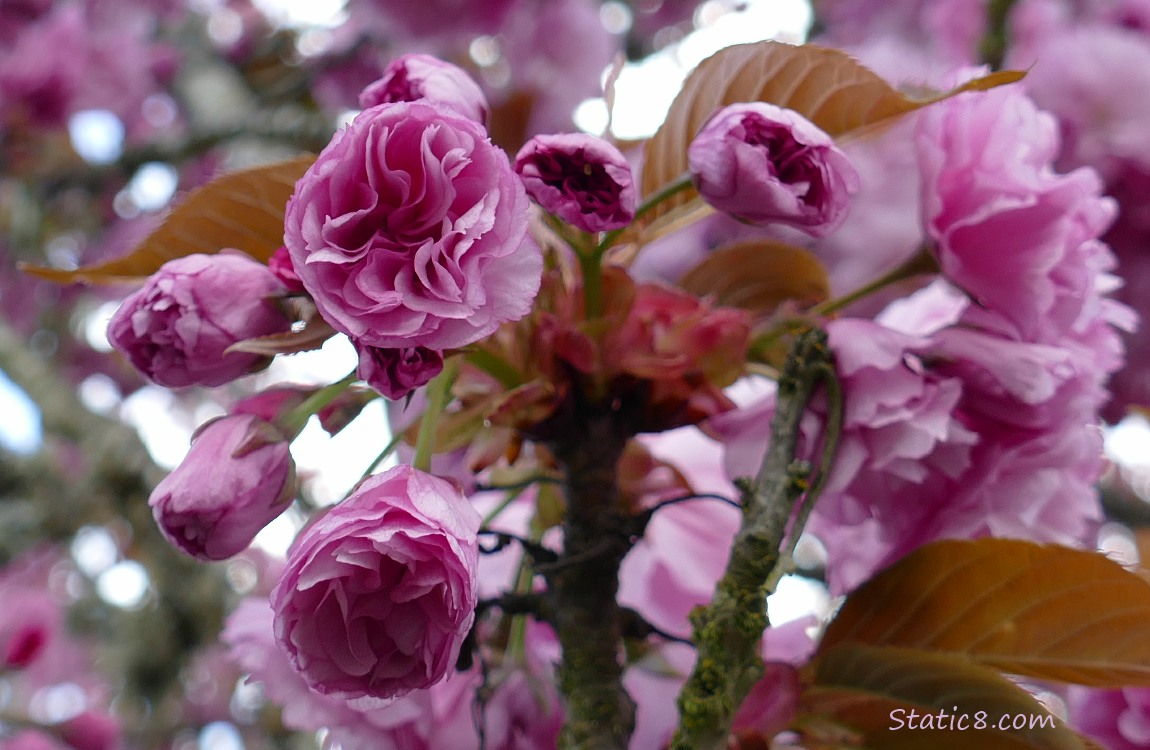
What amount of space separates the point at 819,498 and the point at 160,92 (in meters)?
2.72

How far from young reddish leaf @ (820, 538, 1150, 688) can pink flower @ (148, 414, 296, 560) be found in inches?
13.4

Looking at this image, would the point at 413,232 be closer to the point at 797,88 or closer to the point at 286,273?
the point at 286,273

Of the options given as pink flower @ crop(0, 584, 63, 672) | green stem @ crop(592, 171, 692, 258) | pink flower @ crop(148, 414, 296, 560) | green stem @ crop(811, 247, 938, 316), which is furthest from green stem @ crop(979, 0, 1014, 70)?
pink flower @ crop(0, 584, 63, 672)

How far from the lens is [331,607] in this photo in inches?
16.2

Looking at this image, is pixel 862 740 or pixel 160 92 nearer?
pixel 862 740

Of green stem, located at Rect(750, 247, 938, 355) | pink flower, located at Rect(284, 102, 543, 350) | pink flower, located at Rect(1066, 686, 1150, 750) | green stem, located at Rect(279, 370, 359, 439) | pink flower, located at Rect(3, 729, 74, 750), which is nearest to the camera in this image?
pink flower, located at Rect(284, 102, 543, 350)

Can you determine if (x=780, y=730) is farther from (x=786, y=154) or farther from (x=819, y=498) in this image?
(x=786, y=154)

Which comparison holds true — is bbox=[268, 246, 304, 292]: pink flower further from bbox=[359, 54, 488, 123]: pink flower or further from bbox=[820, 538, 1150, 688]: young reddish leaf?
bbox=[820, 538, 1150, 688]: young reddish leaf

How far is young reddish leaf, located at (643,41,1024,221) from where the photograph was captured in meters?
0.53

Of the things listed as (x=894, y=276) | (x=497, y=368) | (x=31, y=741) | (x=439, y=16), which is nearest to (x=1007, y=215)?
(x=894, y=276)

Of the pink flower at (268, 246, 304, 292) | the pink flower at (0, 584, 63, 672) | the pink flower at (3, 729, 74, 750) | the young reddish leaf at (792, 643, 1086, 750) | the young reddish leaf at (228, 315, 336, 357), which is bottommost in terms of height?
the pink flower at (0, 584, 63, 672)

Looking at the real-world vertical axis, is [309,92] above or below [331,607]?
below

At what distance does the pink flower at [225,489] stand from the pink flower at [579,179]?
18 centimetres

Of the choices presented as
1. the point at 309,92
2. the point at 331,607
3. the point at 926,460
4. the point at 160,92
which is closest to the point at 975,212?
the point at 926,460
